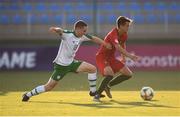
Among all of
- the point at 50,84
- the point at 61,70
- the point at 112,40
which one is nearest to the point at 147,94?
the point at 112,40

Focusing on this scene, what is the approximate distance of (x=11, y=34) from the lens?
24.6 metres

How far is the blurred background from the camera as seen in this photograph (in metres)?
21.5

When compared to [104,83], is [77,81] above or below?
below

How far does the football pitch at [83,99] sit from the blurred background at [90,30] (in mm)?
1996

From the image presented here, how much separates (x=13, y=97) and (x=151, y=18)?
14.9m

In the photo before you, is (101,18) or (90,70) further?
(101,18)

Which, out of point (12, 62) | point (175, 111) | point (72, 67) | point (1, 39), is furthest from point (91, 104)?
point (1, 39)

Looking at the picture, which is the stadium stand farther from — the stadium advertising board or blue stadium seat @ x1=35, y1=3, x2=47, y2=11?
the stadium advertising board

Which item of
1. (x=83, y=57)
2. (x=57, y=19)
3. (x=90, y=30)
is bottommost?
(x=83, y=57)

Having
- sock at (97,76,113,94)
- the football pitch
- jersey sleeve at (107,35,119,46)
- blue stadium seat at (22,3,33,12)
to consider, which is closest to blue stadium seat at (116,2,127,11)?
blue stadium seat at (22,3,33,12)

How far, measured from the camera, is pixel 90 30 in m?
25.9

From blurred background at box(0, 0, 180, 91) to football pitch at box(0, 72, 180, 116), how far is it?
2.00m

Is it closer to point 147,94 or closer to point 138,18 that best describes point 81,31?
point 147,94

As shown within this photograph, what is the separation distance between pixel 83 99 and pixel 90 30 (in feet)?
44.1
